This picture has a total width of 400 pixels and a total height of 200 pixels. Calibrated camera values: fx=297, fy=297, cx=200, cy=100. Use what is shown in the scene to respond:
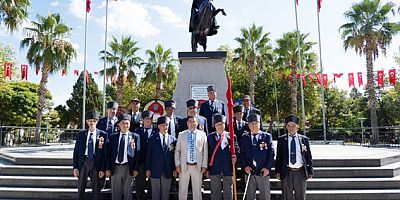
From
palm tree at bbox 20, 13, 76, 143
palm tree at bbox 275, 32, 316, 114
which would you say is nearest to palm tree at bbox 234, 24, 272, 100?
palm tree at bbox 275, 32, 316, 114

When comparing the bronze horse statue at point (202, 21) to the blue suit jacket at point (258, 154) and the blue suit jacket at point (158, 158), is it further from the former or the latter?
the blue suit jacket at point (258, 154)

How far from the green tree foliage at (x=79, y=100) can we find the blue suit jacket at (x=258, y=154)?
45.2 meters

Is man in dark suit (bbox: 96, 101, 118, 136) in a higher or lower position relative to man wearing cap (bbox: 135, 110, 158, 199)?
higher

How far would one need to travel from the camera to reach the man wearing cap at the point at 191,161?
5.14 m

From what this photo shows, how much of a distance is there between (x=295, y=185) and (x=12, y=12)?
16.9 metres

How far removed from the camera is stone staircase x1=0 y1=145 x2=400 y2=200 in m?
5.92

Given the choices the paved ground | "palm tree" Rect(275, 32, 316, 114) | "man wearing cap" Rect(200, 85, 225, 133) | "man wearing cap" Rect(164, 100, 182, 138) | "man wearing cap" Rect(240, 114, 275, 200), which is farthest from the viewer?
"palm tree" Rect(275, 32, 316, 114)

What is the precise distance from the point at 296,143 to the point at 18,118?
33.3 m

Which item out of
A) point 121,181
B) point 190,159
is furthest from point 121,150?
point 190,159

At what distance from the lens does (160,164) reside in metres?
5.31

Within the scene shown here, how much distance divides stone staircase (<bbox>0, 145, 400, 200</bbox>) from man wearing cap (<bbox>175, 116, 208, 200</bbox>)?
1.01 meters

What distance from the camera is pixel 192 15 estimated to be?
32.4 feet

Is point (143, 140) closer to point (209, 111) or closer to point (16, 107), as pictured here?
point (209, 111)

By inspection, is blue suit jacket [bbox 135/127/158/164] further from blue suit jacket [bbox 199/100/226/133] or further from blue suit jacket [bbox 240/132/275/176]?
blue suit jacket [bbox 240/132/275/176]
